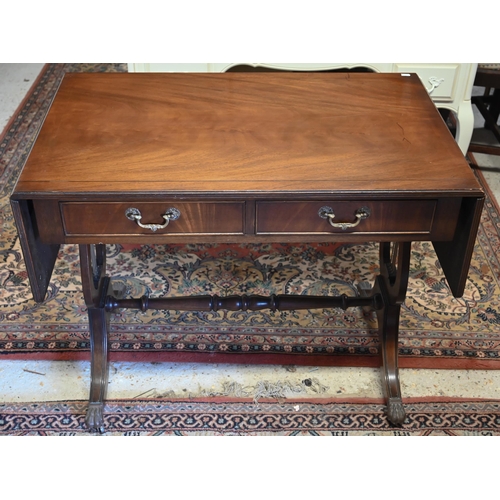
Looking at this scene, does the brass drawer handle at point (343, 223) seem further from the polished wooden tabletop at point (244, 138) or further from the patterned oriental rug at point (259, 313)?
the patterned oriental rug at point (259, 313)

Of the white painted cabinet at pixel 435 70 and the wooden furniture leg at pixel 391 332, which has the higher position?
the white painted cabinet at pixel 435 70

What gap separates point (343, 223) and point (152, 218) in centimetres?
46

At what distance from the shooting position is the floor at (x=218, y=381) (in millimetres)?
2041

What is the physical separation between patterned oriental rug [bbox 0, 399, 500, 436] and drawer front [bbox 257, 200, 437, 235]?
662mm

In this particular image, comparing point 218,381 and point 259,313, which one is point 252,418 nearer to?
point 218,381

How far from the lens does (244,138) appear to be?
1.70m

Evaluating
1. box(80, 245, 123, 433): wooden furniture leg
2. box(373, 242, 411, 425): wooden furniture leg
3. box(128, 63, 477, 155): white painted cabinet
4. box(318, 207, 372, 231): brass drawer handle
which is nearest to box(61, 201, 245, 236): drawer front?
box(318, 207, 372, 231): brass drawer handle

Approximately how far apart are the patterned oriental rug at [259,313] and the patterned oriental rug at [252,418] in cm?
18

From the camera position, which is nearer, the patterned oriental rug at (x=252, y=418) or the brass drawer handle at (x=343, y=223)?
the brass drawer handle at (x=343, y=223)

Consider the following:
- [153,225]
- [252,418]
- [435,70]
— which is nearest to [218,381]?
[252,418]

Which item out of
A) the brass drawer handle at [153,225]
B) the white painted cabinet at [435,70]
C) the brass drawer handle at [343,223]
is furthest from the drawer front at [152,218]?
the white painted cabinet at [435,70]

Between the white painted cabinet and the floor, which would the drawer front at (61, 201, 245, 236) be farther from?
the white painted cabinet
